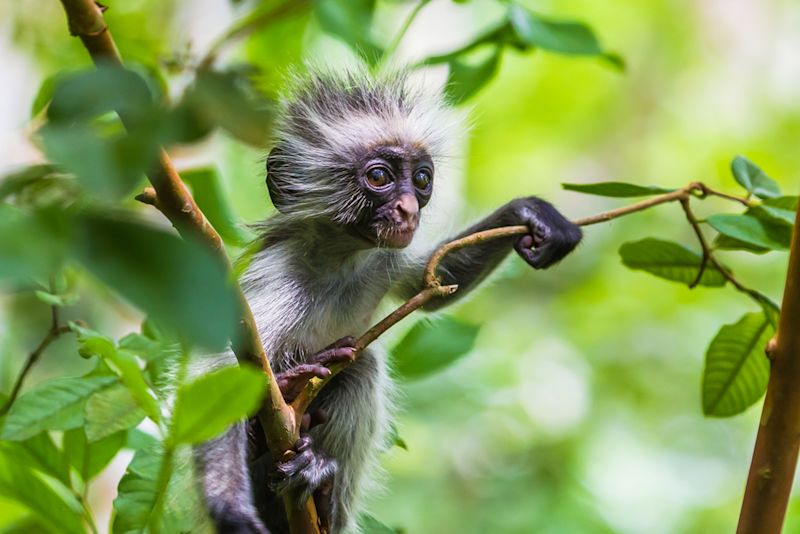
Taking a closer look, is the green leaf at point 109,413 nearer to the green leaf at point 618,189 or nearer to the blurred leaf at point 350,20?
the green leaf at point 618,189

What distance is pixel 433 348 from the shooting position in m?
3.00

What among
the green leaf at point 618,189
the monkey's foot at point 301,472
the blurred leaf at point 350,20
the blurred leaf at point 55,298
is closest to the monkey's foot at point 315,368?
the monkey's foot at point 301,472

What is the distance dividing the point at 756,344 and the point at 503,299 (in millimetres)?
7237

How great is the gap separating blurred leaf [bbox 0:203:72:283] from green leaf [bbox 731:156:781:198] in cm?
208

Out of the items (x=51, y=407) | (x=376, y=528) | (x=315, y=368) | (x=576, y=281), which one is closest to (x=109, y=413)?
(x=51, y=407)

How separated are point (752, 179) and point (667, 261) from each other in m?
0.32

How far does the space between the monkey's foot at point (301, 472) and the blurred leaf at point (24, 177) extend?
137 centimetres

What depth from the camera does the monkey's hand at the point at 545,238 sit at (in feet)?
10.6

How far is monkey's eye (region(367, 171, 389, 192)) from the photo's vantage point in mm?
3473

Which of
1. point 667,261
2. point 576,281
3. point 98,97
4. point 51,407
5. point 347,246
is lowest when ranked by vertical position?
point 576,281

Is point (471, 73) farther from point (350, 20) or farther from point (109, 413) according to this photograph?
point (109, 413)

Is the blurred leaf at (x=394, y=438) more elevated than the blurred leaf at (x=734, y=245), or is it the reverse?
the blurred leaf at (x=734, y=245)

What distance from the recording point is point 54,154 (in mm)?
911

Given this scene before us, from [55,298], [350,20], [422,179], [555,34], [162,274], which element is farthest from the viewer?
[422,179]
